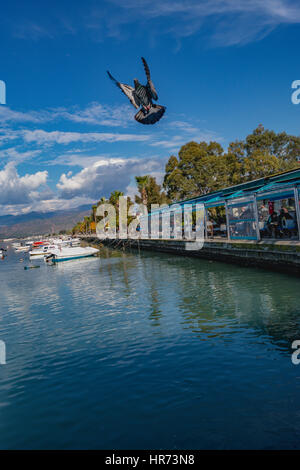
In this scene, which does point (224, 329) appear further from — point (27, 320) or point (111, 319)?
point (27, 320)

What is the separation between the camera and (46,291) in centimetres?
2630

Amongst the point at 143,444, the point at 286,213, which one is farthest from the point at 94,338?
the point at 286,213

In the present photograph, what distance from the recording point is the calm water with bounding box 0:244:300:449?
687 centimetres

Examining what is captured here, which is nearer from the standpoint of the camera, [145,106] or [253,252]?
[145,106]

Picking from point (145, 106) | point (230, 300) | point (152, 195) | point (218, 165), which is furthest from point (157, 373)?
point (152, 195)

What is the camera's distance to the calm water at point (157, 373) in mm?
6871

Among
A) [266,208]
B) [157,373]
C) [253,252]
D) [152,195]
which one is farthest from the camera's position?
[152,195]

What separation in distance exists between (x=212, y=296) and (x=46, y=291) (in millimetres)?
13637

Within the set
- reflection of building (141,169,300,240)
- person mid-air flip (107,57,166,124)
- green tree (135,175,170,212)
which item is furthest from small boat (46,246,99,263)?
green tree (135,175,170,212)

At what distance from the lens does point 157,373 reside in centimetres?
953

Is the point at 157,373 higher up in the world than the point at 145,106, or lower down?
lower down

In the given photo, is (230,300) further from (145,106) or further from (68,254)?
(68,254)

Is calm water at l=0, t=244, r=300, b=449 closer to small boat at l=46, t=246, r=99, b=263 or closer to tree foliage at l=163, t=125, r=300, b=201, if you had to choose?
small boat at l=46, t=246, r=99, b=263
